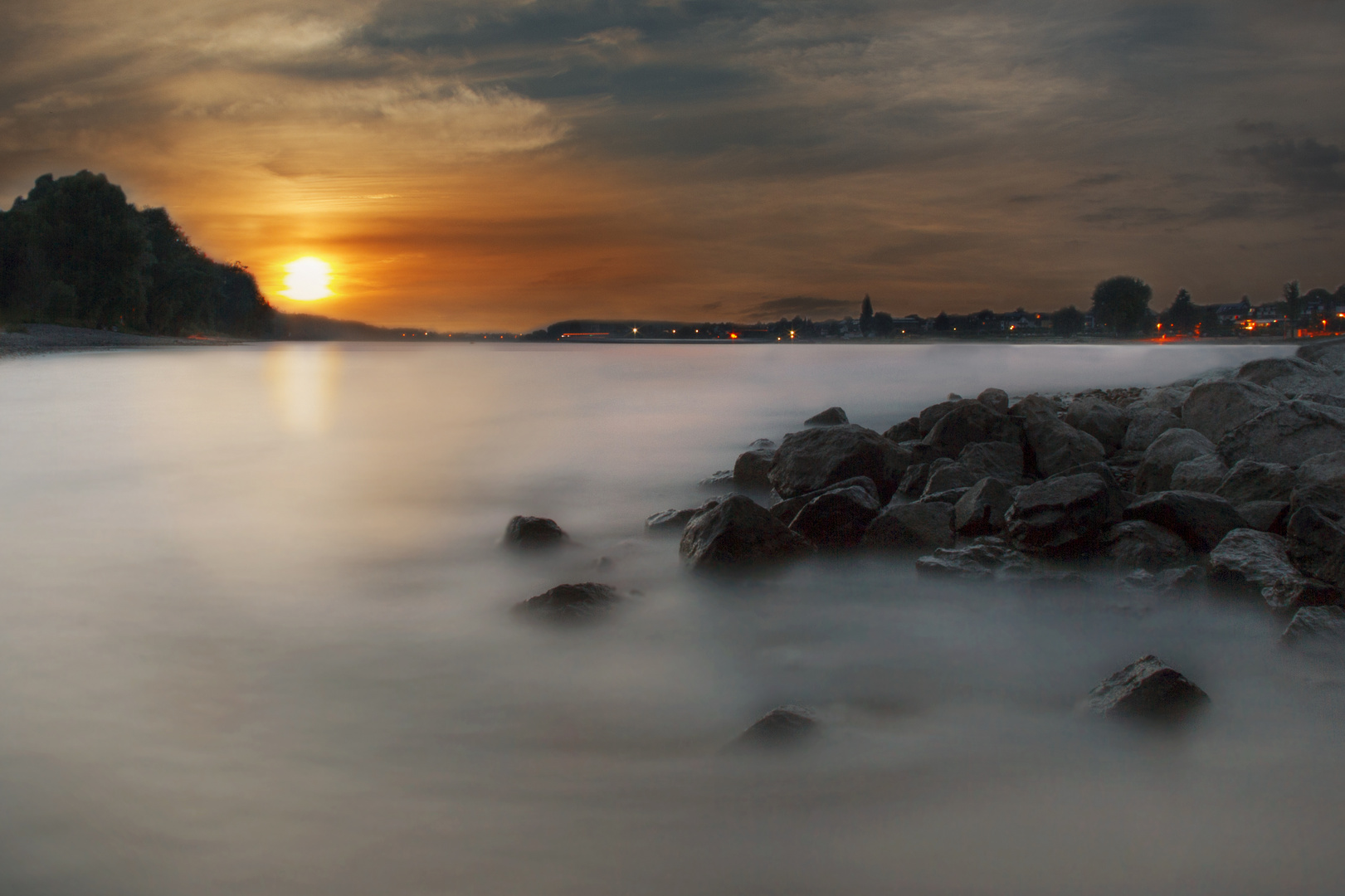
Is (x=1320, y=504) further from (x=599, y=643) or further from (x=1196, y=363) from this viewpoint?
(x=1196, y=363)

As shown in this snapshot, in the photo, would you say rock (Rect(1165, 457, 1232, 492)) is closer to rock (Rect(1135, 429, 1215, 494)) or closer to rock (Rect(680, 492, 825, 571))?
Result: rock (Rect(1135, 429, 1215, 494))

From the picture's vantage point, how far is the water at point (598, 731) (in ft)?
11.6

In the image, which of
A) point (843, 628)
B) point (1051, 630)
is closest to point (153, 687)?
point (843, 628)

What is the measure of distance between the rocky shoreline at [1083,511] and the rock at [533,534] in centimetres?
4

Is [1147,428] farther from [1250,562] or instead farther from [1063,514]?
[1250,562]

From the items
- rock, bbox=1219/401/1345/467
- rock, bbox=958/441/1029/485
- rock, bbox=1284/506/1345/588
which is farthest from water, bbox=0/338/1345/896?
rock, bbox=1219/401/1345/467

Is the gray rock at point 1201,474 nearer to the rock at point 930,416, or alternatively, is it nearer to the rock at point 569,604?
the rock at point 930,416

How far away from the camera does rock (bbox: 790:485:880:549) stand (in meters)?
7.69

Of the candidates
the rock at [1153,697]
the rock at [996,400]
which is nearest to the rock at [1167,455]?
the rock at [996,400]

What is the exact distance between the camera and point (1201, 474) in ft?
26.9

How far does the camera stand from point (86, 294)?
67.9 metres

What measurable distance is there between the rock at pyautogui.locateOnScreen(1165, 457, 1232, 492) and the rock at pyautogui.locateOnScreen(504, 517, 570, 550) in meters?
5.81

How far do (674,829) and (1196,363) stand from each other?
148ft

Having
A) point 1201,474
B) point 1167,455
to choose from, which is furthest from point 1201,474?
point 1167,455
